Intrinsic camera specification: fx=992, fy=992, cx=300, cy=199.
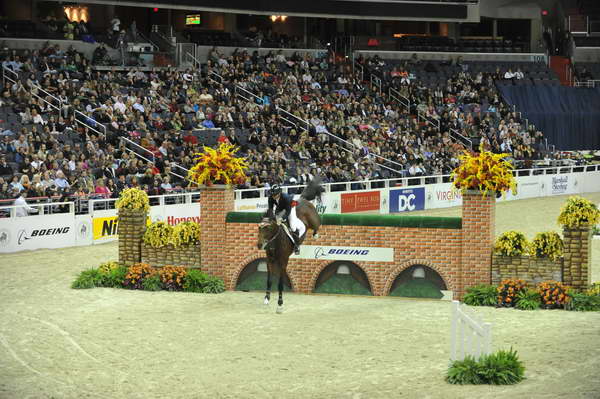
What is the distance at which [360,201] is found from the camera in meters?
38.1

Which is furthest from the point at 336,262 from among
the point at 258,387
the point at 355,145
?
the point at 355,145

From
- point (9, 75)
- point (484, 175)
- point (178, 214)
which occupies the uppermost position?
point (9, 75)

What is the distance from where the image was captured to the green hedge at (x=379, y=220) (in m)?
20.7

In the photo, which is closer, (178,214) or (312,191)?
(312,191)

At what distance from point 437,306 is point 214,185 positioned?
18.4 feet

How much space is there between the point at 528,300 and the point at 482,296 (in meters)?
0.93

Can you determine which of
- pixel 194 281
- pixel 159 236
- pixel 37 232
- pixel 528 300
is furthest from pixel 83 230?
pixel 528 300

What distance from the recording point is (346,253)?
21.3 m

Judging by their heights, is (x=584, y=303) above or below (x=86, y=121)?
below

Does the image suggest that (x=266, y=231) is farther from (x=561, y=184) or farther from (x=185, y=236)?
(x=561, y=184)

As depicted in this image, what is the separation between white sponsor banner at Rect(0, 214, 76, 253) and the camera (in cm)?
2767

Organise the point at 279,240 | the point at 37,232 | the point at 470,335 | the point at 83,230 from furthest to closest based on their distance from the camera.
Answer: the point at 83,230, the point at 37,232, the point at 279,240, the point at 470,335

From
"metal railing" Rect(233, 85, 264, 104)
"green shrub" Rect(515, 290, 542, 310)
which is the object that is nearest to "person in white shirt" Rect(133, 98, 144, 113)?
"metal railing" Rect(233, 85, 264, 104)

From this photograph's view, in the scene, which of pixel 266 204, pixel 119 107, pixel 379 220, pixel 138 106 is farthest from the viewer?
pixel 138 106
